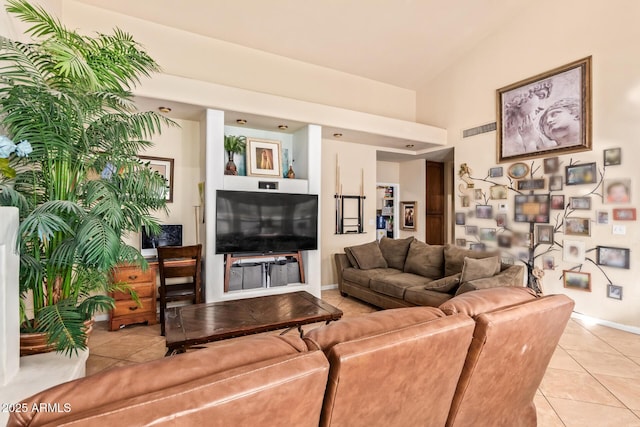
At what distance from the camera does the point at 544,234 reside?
416 centimetres

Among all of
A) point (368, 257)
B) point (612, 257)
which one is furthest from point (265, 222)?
point (612, 257)

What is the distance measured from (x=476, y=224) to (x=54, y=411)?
5.42m

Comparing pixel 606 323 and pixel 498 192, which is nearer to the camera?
pixel 606 323

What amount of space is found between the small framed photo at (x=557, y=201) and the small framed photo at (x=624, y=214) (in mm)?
533

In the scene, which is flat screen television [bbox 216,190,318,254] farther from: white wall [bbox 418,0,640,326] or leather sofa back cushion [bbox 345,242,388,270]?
white wall [bbox 418,0,640,326]

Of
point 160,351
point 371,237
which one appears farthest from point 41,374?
point 371,237

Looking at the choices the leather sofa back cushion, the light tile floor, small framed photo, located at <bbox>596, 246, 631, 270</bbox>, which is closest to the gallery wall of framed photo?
small framed photo, located at <bbox>596, 246, 631, 270</bbox>

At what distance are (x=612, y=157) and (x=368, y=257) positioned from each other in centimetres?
320

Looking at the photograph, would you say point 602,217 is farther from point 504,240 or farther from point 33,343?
point 33,343

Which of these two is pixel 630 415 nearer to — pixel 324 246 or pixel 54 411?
pixel 54 411

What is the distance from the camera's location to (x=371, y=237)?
576 cm

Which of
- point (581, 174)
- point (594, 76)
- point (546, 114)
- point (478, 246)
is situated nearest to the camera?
point (594, 76)

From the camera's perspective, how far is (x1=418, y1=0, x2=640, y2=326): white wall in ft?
11.1

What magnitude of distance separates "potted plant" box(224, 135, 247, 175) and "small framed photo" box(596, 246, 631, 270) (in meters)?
4.66
